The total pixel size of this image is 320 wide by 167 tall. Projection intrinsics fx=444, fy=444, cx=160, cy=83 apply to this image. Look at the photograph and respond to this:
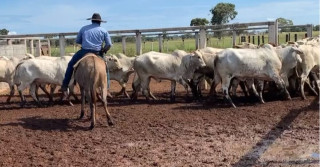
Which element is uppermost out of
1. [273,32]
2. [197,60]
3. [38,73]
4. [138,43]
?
[273,32]

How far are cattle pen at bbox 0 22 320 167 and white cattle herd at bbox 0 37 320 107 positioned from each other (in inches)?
18.8

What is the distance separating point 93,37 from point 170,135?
2.99 meters

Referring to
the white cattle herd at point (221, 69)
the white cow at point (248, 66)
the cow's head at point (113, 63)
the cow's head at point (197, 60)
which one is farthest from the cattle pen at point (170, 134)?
the cow's head at point (113, 63)

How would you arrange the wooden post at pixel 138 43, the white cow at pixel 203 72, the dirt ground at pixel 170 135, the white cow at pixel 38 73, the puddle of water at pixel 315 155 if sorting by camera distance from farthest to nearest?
the wooden post at pixel 138 43 < the white cow at pixel 203 72 < the white cow at pixel 38 73 < the dirt ground at pixel 170 135 < the puddle of water at pixel 315 155

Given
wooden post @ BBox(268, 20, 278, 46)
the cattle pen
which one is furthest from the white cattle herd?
wooden post @ BBox(268, 20, 278, 46)

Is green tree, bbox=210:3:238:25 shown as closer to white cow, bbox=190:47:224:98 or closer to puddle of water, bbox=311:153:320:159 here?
white cow, bbox=190:47:224:98

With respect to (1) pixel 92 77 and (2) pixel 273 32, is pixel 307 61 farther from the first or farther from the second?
(1) pixel 92 77

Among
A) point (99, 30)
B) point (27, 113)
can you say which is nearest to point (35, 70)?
point (27, 113)

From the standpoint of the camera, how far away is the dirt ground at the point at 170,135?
7035 millimetres

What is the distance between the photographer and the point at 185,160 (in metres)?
6.95

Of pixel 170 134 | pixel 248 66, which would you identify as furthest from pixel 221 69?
pixel 170 134

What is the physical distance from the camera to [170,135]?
8602 mm

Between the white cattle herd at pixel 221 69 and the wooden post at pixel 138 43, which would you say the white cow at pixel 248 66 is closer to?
the white cattle herd at pixel 221 69

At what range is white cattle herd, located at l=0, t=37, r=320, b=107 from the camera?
11180 mm
